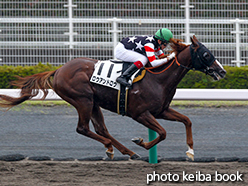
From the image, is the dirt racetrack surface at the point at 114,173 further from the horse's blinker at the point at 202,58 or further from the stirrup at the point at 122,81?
the horse's blinker at the point at 202,58

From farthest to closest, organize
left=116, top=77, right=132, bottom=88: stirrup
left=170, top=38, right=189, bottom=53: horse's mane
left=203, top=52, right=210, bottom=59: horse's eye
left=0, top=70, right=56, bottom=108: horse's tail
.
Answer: left=0, top=70, right=56, bottom=108: horse's tail
left=170, top=38, right=189, bottom=53: horse's mane
left=116, top=77, right=132, bottom=88: stirrup
left=203, top=52, right=210, bottom=59: horse's eye

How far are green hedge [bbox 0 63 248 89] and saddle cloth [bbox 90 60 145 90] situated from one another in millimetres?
5966

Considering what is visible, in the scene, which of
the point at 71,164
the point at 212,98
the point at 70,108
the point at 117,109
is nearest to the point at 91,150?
the point at 71,164

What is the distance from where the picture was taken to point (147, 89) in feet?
17.4

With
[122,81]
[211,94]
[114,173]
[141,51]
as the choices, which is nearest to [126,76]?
[122,81]

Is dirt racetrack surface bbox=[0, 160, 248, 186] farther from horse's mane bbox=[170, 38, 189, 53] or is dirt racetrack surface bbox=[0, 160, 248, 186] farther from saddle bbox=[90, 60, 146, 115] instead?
horse's mane bbox=[170, 38, 189, 53]

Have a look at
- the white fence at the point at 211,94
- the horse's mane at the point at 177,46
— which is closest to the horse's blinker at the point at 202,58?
the horse's mane at the point at 177,46

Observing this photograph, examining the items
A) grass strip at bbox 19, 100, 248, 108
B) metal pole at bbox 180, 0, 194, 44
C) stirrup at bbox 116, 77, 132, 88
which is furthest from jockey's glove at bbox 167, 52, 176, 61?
metal pole at bbox 180, 0, 194, 44

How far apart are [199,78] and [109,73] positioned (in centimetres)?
635

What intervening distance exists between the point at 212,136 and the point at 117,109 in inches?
121

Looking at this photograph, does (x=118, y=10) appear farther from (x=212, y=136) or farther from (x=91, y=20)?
(x=212, y=136)

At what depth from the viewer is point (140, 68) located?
5414 millimetres

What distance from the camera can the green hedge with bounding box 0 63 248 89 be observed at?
1126 centimetres

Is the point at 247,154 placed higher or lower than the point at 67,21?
lower
